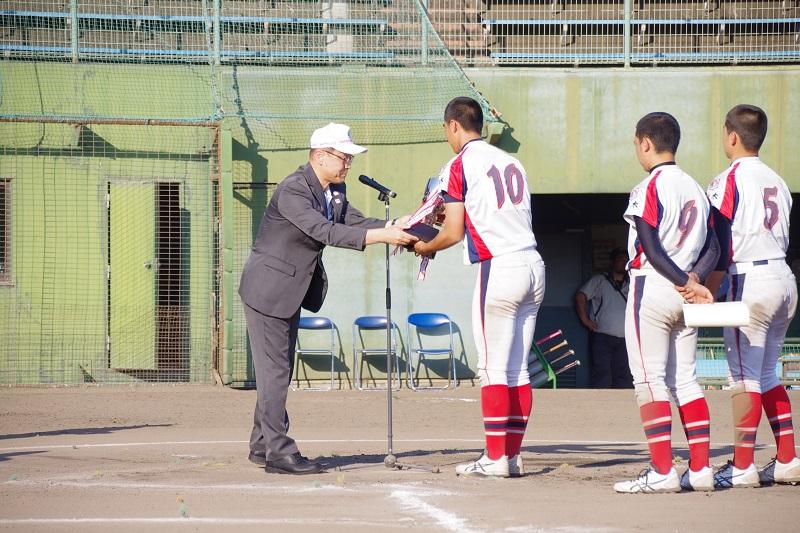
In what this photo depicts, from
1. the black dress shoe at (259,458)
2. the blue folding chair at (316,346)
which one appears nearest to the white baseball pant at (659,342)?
the black dress shoe at (259,458)

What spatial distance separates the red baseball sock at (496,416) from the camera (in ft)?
22.5

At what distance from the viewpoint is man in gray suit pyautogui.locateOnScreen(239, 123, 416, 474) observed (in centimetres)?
718

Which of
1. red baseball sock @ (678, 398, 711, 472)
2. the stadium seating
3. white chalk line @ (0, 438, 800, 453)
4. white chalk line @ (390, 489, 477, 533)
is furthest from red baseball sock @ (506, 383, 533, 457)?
the stadium seating

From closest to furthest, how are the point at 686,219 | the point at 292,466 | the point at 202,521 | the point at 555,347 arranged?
the point at 202,521 < the point at 686,219 < the point at 292,466 < the point at 555,347

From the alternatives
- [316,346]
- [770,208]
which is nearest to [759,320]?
→ [770,208]

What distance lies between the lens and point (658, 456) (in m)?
6.36

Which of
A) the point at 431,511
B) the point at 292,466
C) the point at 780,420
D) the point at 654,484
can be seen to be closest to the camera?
the point at 431,511

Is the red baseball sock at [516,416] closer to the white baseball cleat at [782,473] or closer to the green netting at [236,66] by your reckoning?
the white baseball cleat at [782,473]

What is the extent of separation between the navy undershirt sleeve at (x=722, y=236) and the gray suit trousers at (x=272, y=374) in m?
2.76

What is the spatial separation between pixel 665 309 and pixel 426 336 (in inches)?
384

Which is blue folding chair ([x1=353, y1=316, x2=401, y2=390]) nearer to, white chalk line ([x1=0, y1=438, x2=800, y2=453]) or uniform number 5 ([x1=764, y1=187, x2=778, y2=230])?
white chalk line ([x1=0, y1=438, x2=800, y2=453])

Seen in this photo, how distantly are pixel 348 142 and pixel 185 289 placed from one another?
8839mm

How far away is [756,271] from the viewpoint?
22.2 feet

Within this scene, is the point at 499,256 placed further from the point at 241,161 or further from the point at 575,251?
the point at 575,251
